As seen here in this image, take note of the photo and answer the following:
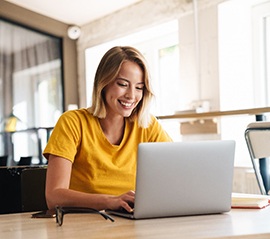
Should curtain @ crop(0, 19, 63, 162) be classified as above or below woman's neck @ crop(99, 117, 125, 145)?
above

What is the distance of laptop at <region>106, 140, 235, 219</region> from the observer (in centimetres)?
125

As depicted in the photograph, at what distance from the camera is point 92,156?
169 cm

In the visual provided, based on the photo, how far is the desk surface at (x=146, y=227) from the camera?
107cm

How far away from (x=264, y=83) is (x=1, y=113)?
11.1 feet

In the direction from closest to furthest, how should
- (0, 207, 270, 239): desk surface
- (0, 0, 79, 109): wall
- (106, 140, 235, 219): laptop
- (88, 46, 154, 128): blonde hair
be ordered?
(0, 207, 270, 239): desk surface
(106, 140, 235, 219): laptop
(88, 46, 154, 128): blonde hair
(0, 0, 79, 109): wall

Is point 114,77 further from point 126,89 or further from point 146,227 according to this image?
point 146,227

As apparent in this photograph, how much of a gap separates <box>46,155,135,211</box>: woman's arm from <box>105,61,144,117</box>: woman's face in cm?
32

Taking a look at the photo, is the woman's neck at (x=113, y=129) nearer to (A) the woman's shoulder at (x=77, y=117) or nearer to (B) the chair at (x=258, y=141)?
(A) the woman's shoulder at (x=77, y=117)

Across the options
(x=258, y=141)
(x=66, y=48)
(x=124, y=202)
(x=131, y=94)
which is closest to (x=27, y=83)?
(x=66, y=48)

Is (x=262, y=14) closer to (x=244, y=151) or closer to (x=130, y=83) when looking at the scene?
(x=244, y=151)

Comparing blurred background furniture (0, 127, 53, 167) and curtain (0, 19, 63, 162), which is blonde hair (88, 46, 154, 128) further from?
curtain (0, 19, 63, 162)

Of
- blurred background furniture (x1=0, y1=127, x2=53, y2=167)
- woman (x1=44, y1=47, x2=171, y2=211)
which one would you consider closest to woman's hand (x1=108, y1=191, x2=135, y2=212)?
woman (x1=44, y1=47, x2=171, y2=211)

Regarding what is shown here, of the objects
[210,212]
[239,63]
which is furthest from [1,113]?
[210,212]

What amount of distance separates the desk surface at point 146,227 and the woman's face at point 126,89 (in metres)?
0.55
